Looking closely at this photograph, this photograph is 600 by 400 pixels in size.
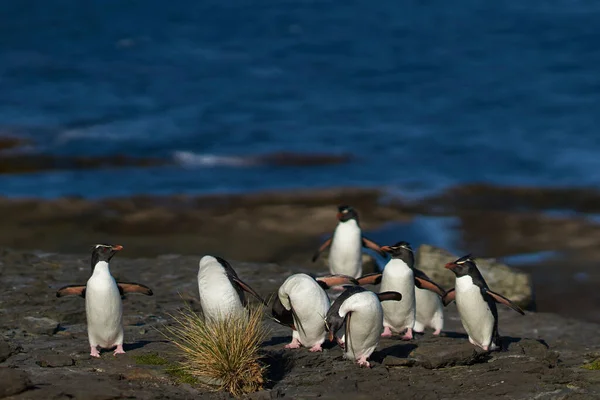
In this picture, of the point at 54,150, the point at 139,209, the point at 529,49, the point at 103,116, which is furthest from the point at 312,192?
the point at 529,49

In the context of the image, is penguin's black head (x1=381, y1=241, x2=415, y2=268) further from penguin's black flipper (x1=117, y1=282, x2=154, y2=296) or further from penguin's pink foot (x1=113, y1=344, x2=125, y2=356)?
penguin's pink foot (x1=113, y1=344, x2=125, y2=356)

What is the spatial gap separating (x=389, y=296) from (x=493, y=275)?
5889 mm

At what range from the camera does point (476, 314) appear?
11719mm

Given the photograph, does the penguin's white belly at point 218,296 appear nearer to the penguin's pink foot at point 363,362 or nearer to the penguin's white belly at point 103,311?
the penguin's white belly at point 103,311

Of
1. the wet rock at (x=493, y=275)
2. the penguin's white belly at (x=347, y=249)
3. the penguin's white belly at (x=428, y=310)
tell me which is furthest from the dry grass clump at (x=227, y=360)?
the wet rock at (x=493, y=275)

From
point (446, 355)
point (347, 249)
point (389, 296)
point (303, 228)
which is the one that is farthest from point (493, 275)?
point (303, 228)

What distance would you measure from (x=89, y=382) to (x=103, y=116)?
27.2 metres

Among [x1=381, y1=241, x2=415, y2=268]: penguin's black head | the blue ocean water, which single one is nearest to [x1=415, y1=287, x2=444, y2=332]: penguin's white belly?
[x1=381, y1=241, x2=415, y2=268]: penguin's black head

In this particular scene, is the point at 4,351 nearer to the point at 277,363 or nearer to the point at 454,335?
the point at 277,363

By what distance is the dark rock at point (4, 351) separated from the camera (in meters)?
10.8

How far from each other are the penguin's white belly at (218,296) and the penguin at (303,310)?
43 centimetres

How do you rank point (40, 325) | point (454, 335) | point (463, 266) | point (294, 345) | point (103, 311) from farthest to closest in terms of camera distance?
1. point (454, 335)
2. point (40, 325)
3. point (463, 266)
4. point (294, 345)
5. point (103, 311)

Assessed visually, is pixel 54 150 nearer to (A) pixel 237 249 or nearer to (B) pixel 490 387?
(A) pixel 237 249

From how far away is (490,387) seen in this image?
408 inches
